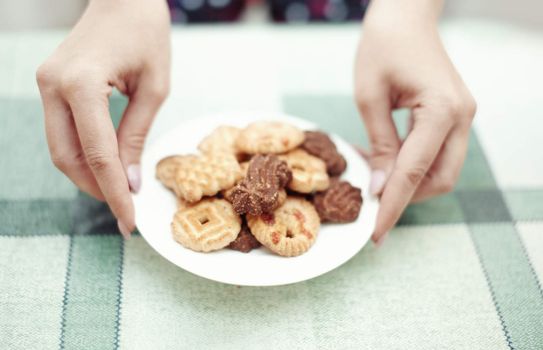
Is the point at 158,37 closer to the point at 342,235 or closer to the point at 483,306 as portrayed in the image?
the point at 342,235

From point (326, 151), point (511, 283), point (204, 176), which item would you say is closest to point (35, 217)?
point (204, 176)

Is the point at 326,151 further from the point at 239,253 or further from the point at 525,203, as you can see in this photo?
the point at 525,203

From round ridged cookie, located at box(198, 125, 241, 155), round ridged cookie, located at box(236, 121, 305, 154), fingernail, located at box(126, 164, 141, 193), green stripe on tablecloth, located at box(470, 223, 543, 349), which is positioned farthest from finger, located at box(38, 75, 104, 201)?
green stripe on tablecloth, located at box(470, 223, 543, 349)

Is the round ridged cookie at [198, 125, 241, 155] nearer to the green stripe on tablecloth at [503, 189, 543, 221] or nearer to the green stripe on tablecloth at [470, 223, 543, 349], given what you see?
the green stripe on tablecloth at [470, 223, 543, 349]

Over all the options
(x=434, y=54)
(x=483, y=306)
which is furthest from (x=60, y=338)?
(x=434, y=54)

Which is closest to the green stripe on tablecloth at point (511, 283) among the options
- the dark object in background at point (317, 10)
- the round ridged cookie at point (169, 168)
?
the round ridged cookie at point (169, 168)
